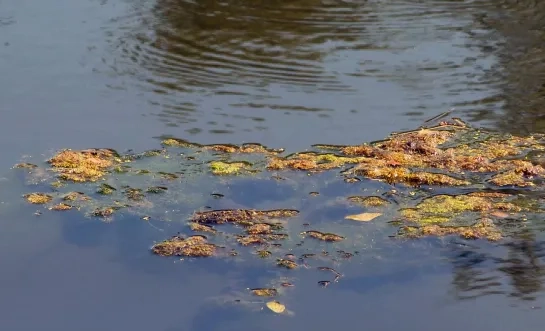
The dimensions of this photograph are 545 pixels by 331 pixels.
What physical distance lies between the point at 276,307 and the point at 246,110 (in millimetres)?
2745

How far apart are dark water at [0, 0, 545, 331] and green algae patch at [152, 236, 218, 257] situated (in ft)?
0.28

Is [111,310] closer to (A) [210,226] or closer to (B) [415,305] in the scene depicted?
(A) [210,226]

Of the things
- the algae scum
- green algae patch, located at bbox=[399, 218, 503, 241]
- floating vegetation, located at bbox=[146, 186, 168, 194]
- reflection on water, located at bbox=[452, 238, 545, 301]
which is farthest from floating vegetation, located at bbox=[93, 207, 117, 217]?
reflection on water, located at bbox=[452, 238, 545, 301]

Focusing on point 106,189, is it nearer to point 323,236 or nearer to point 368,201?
point 323,236

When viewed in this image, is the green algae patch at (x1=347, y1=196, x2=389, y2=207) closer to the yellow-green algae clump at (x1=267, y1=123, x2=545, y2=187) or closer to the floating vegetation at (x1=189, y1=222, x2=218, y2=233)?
the yellow-green algae clump at (x1=267, y1=123, x2=545, y2=187)

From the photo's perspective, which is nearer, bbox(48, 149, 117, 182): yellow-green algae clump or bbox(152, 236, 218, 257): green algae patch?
bbox(152, 236, 218, 257): green algae patch

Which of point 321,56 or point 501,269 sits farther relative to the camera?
point 321,56

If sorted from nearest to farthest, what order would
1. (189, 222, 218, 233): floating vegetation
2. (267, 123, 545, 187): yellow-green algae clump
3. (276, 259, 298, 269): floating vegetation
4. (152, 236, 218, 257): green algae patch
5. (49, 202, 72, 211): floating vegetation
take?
(276, 259, 298, 269): floating vegetation < (152, 236, 218, 257): green algae patch < (189, 222, 218, 233): floating vegetation < (49, 202, 72, 211): floating vegetation < (267, 123, 545, 187): yellow-green algae clump

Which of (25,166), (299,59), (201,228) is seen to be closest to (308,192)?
(201,228)

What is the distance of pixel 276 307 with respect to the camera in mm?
4414

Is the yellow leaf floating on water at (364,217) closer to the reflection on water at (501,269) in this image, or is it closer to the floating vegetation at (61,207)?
the reflection on water at (501,269)

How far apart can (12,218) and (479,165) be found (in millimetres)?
3322

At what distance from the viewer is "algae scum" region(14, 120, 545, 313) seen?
503cm

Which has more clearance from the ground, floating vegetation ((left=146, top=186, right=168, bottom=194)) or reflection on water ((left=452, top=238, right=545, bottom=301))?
floating vegetation ((left=146, top=186, right=168, bottom=194))
